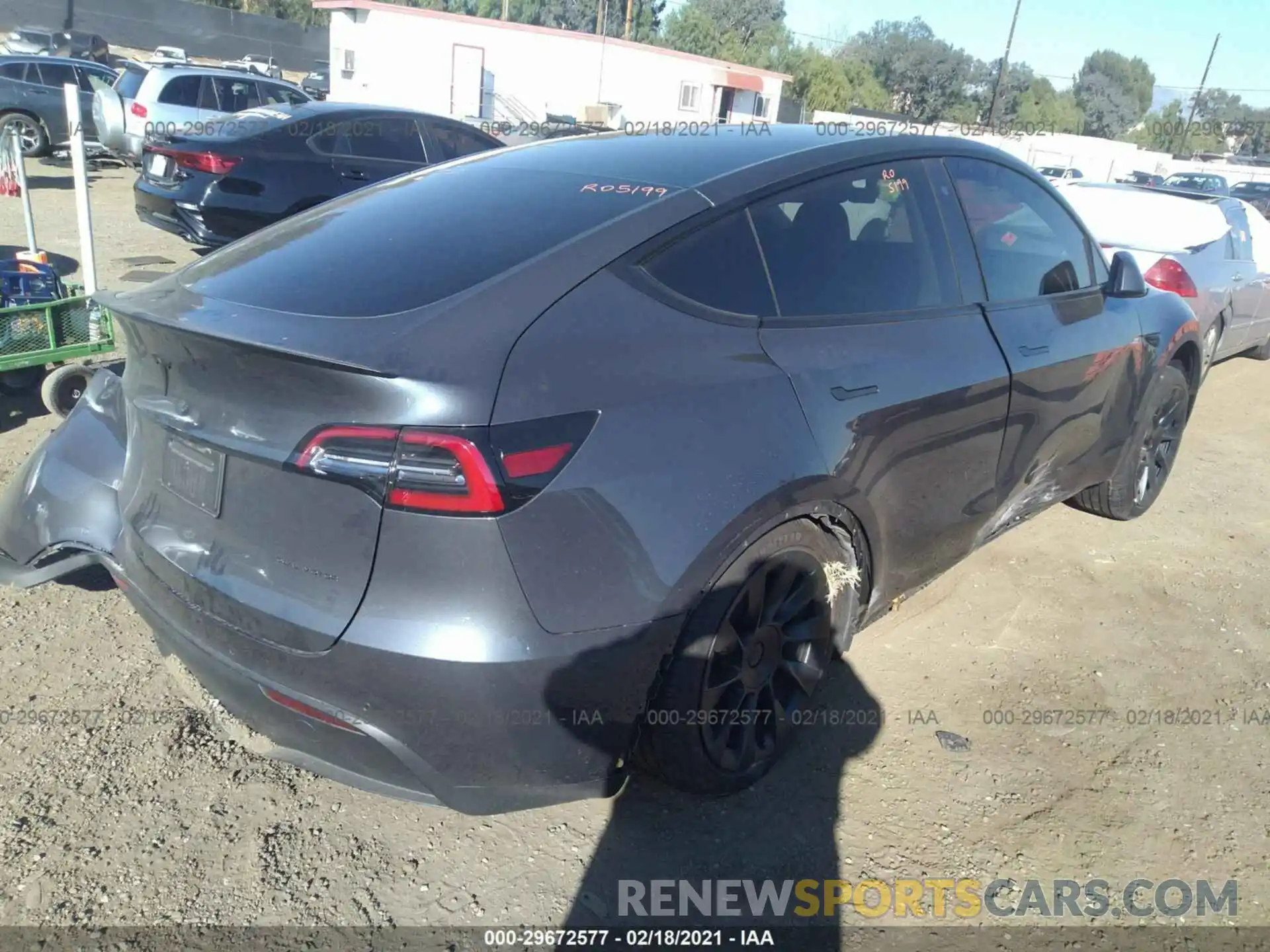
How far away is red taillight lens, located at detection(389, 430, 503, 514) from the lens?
1937 millimetres

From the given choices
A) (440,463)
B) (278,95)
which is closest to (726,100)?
(278,95)

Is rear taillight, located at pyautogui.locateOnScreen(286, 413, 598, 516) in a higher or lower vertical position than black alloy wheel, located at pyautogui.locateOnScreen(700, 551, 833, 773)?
higher

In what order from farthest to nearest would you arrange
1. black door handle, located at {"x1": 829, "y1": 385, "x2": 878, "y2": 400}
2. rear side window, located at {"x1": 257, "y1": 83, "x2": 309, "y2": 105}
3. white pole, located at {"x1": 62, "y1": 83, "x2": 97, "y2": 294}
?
rear side window, located at {"x1": 257, "y1": 83, "x2": 309, "y2": 105} < white pole, located at {"x1": 62, "y1": 83, "x2": 97, "y2": 294} < black door handle, located at {"x1": 829, "y1": 385, "x2": 878, "y2": 400}

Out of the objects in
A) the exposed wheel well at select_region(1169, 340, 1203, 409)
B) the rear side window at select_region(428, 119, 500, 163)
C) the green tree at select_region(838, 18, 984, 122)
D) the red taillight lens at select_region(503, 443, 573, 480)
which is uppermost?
the green tree at select_region(838, 18, 984, 122)

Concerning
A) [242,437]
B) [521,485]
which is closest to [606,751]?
[521,485]

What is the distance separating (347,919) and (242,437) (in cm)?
116

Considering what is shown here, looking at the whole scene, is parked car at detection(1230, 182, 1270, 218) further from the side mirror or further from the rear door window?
the side mirror

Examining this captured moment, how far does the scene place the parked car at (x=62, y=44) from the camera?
30688 millimetres

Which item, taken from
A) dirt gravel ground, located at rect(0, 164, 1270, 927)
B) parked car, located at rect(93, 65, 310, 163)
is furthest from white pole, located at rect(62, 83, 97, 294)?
parked car, located at rect(93, 65, 310, 163)

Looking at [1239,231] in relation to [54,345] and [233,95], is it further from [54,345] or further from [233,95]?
[233,95]

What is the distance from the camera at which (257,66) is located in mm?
36969

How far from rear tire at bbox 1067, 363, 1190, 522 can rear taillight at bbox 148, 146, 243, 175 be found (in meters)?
7.55

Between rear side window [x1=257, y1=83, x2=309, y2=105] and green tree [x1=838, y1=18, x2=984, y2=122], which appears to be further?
green tree [x1=838, y1=18, x2=984, y2=122]

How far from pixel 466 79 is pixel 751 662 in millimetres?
34628
